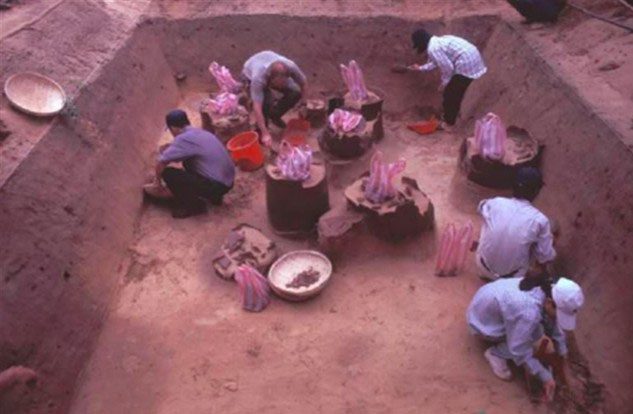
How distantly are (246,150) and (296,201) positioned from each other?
1.53m

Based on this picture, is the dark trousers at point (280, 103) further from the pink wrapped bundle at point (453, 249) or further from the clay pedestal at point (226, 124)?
the pink wrapped bundle at point (453, 249)

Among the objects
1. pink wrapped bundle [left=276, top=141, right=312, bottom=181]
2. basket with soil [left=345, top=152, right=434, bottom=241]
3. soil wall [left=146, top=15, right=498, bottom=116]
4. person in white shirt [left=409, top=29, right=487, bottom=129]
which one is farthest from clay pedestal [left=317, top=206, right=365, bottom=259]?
soil wall [left=146, top=15, right=498, bottom=116]

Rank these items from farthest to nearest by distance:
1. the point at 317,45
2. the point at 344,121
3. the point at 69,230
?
1. the point at 317,45
2. the point at 344,121
3. the point at 69,230

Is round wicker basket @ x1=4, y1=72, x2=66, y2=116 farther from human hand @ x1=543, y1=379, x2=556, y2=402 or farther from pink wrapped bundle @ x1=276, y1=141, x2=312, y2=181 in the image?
human hand @ x1=543, y1=379, x2=556, y2=402

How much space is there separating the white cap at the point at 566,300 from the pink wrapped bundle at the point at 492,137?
101 inches

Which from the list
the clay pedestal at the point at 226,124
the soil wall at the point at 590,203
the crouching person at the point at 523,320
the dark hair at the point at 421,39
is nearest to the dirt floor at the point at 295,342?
the crouching person at the point at 523,320

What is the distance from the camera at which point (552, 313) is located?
3.69m

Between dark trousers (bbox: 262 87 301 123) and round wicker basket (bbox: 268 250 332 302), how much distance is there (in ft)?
8.75

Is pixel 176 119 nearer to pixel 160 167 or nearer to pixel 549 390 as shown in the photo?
pixel 160 167

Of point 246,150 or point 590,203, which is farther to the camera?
point 246,150

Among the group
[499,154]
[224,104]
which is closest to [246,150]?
[224,104]

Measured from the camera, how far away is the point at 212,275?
5.43m

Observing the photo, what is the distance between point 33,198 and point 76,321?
114 cm

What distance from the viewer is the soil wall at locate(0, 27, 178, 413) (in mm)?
4047
